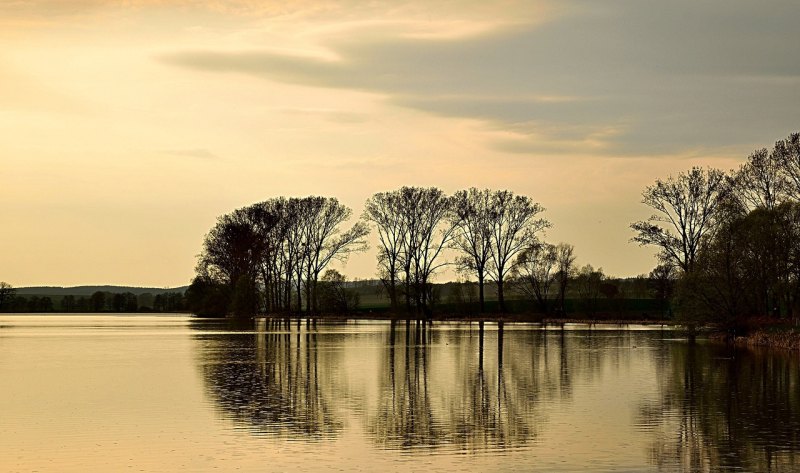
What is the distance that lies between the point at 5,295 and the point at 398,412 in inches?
6754

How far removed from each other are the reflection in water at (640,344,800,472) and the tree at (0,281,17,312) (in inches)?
6344

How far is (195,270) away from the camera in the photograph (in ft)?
470

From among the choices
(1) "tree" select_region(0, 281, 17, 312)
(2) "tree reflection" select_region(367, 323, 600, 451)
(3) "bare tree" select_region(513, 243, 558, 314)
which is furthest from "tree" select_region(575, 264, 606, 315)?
(1) "tree" select_region(0, 281, 17, 312)

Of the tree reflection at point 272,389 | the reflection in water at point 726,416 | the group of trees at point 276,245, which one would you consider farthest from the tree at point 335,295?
the reflection in water at point 726,416

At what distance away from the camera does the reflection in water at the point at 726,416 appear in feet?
59.7

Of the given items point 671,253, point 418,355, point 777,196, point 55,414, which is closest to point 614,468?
point 55,414

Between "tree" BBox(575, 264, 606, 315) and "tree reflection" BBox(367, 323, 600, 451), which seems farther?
"tree" BBox(575, 264, 606, 315)

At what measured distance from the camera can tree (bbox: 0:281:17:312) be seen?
17934 cm

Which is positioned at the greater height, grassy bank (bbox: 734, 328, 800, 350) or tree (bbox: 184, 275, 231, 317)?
tree (bbox: 184, 275, 231, 317)

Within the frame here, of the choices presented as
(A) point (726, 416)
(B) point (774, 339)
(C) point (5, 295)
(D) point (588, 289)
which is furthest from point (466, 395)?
(C) point (5, 295)

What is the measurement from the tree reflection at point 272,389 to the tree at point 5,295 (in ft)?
464

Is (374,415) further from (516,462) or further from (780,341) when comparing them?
(780,341)

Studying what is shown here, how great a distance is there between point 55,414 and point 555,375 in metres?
18.5

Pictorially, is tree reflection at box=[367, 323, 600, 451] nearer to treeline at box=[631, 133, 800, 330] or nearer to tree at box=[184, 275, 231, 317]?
treeline at box=[631, 133, 800, 330]
